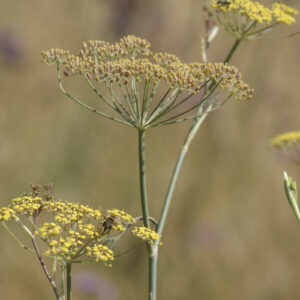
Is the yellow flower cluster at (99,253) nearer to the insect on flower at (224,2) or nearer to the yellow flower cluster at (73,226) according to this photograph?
the yellow flower cluster at (73,226)

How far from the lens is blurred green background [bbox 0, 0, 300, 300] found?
618 cm

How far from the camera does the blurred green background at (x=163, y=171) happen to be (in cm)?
618

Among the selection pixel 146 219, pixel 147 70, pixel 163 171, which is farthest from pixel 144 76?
pixel 163 171

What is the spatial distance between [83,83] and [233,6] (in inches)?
159

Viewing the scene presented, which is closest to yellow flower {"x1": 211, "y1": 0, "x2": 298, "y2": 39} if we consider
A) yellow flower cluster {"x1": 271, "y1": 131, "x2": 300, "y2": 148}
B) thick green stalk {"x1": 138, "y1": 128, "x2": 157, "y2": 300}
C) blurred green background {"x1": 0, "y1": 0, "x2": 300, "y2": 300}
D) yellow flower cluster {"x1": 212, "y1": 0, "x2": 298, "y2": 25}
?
yellow flower cluster {"x1": 212, "y1": 0, "x2": 298, "y2": 25}

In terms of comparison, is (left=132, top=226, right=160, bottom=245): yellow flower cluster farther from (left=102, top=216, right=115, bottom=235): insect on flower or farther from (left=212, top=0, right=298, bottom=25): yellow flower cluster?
(left=212, top=0, right=298, bottom=25): yellow flower cluster

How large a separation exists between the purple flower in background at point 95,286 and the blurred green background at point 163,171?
1 centimetres

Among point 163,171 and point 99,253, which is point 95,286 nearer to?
point 163,171

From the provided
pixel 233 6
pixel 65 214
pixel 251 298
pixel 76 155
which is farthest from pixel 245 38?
pixel 251 298

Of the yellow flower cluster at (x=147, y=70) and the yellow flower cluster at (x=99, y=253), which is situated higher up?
the yellow flower cluster at (x=147, y=70)

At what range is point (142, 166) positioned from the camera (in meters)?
2.19

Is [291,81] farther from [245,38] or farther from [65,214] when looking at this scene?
[65,214]

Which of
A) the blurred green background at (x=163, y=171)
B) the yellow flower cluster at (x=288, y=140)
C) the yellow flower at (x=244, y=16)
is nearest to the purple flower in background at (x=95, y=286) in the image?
the blurred green background at (x=163, y=171)

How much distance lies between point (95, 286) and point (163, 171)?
187 centimetres
